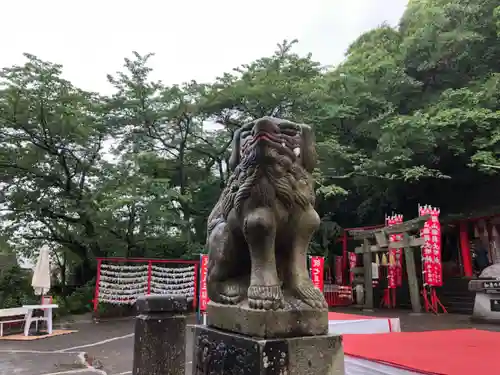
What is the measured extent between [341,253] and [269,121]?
609 inches

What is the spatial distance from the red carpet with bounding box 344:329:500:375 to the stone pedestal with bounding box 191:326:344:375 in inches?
30.5

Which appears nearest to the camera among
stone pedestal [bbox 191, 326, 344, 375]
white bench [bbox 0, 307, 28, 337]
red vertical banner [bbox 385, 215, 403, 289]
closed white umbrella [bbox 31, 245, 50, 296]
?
stone pedestal [bbox 191, 326, 344, 375]

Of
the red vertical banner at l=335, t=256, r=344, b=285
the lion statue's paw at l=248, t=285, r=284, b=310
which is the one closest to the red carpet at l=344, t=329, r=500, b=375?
the lion statue's paw at l=248, t=285, r=284, b=310

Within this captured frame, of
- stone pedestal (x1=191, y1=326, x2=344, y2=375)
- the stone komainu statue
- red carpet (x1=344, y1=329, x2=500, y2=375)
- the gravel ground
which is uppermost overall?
the stone komainu statue

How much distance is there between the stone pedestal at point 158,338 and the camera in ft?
10.2

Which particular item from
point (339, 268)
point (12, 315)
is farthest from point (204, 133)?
point (12, 315)

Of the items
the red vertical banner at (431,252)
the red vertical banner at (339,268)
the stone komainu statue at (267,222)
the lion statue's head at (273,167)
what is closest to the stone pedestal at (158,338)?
the stone komainu statue at (267,222)

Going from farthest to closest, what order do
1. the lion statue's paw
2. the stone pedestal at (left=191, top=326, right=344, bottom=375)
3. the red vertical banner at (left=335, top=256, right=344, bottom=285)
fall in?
the red vertical banner at (left=335, top=256, right=344, bottom=285) → the lion statue's paw → the stone pedestal at (left=191, top=326, right=344, bottom=375)

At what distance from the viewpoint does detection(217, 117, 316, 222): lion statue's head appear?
223 cm

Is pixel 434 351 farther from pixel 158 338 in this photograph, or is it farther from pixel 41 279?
pixel 41 279

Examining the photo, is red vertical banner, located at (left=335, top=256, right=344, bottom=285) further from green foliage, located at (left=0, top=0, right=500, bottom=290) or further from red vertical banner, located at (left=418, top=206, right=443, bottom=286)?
red vertical banner, located at (left=418, top=206, right=443, bottom=286)

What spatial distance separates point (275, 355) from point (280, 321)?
0.17 m

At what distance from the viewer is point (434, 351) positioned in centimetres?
310

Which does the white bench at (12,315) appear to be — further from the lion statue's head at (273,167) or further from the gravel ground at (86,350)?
the lion statue's head at (273,167)
